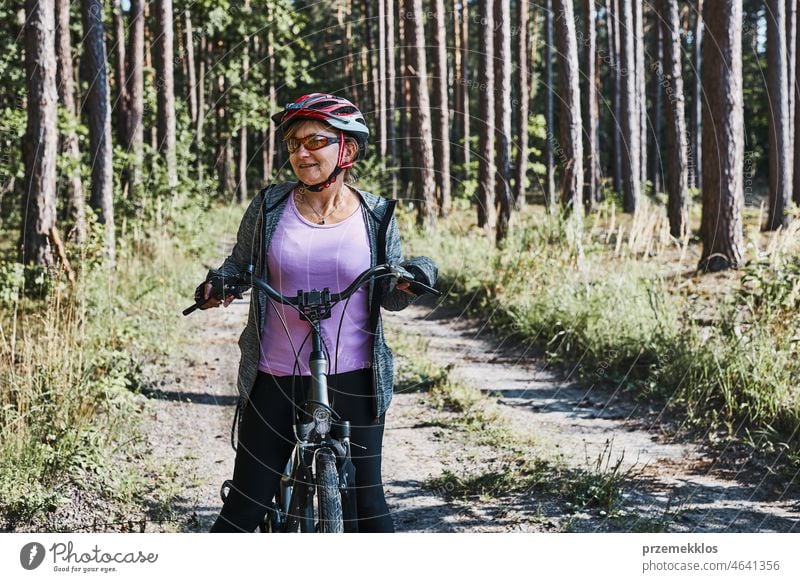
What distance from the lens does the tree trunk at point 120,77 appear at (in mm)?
13648

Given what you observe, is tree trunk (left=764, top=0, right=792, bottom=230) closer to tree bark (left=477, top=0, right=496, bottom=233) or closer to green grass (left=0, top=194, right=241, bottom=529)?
tree bark (left=477, top=0, right=496, bottom=233)

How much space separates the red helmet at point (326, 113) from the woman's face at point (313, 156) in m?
0.03

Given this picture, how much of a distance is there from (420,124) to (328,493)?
1147 cm

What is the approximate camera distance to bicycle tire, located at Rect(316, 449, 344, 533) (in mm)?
2750

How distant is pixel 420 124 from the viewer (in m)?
13.8

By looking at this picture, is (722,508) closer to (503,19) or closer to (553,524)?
(553,524)

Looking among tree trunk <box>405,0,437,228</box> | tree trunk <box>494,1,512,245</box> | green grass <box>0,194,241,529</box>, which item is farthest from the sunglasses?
tree trunk <box>494,1,512,245</box>

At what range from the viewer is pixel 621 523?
13.9ft

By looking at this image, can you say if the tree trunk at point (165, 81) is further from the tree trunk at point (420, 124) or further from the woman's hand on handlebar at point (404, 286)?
the woman's hand on handlebar at point (404, 286)

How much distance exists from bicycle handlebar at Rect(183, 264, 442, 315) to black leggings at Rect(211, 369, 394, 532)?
0.32 meters

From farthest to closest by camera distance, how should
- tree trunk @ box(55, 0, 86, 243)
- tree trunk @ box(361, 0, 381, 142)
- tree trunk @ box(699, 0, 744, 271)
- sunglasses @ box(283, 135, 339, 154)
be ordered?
tree trunk @ box(361, 0, 381, 142) → tree trunk @ box(699, 0, 744, 271) → tree trunk @ box(55, 0, 86, 243) → sunglasses @ box(283, 135, 339, 154)

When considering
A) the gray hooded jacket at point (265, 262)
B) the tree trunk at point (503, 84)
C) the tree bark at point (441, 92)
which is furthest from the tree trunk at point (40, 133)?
the tree trunk at point (503, 84)

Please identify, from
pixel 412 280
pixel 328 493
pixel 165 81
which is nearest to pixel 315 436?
pixel 328 493

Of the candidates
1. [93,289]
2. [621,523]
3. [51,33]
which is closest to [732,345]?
[621,523]
